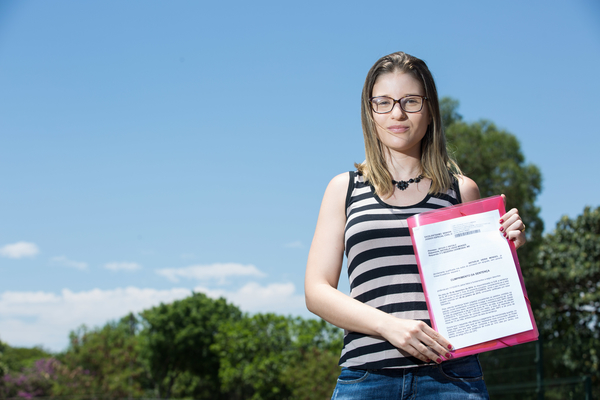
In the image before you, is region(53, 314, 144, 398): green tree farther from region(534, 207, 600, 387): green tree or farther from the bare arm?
the bare arm

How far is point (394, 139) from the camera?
2008 mm

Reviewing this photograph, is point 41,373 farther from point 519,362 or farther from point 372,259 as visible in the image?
point 372,259

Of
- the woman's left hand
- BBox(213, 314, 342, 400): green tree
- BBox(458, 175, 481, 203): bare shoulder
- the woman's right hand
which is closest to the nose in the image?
BBox(458, 175, 481, 203): bare shoulder

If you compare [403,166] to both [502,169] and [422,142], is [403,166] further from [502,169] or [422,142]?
[502,169]

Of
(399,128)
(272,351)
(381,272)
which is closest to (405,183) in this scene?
(399,128)

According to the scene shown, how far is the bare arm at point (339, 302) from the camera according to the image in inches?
63.9

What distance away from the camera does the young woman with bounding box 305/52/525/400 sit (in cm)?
171

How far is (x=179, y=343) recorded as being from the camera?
37.0 m

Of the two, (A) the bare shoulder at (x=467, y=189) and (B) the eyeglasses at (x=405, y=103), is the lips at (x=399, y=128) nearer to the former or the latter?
(B) the eyeglasses at (x=405, y=103)

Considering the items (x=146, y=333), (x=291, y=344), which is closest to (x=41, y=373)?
(x=146, y=333)

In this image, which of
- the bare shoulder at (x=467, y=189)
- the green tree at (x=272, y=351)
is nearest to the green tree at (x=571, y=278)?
the green tree at (x=272, y=351)

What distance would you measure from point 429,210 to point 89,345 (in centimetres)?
3890

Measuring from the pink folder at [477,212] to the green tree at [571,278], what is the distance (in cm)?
1474

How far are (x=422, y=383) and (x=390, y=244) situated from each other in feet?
1.58
